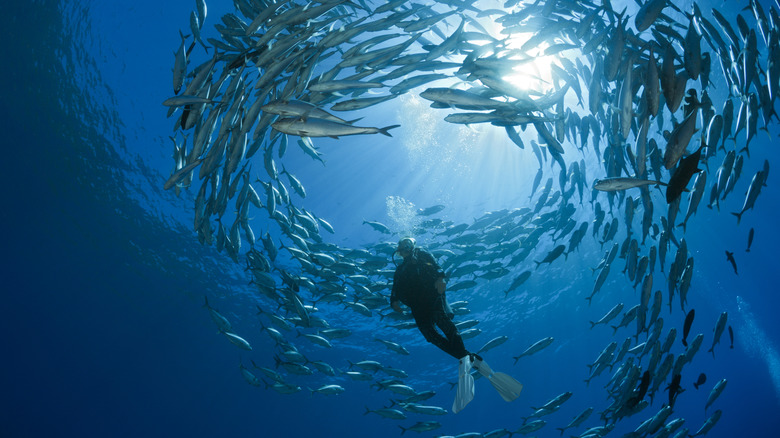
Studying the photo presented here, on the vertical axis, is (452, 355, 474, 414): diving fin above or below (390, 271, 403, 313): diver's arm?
below

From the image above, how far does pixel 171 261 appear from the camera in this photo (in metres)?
22.5

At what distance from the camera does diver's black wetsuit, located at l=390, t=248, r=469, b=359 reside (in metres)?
5.78

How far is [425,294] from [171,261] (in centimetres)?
2206

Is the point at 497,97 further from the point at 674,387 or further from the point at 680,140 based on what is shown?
the point at 674,387

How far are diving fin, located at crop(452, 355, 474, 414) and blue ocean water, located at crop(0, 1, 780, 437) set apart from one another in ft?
Result: 21.4

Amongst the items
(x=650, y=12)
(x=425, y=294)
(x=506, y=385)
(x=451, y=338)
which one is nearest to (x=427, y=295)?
(x=425, y=294)

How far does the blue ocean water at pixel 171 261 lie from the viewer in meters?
12.8

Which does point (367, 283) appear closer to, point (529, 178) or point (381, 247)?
point (381, 247)

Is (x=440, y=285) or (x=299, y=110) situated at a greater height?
(x=440, y=285)

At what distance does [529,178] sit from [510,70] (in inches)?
493

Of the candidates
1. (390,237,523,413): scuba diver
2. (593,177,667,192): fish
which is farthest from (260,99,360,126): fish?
(390,237,523,413): scuba diver

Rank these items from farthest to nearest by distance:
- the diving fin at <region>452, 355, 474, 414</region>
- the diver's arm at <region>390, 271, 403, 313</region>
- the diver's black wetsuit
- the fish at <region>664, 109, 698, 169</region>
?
the diver's arm at <region>390, 271, 403, 313</region> < the diver's black wetsuit < the diving fin at <region>452, 355, 474, 414</region> < the fish at <region>664, 109, 698, 169</region>

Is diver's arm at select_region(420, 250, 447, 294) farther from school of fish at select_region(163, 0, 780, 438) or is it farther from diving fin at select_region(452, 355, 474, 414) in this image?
school of fish at select_region(163, 0, 780, 438)

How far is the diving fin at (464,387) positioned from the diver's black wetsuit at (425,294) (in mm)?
648
